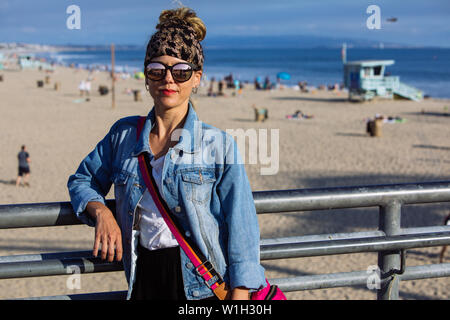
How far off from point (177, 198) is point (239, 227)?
10.5 inches

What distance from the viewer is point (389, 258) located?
8.47ft

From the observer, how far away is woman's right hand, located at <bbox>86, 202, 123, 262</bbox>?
2033 mm

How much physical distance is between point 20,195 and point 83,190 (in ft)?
38.0

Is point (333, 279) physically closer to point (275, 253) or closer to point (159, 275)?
point (275, 253)

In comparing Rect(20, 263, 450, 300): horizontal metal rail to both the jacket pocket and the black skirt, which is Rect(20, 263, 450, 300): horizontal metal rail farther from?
the jacket pocket

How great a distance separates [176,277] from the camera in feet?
6.68

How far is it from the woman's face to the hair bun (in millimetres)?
161

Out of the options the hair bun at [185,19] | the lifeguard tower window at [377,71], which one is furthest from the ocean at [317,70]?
the hair bun at [185,19]

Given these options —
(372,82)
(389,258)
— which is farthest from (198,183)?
(372,82)

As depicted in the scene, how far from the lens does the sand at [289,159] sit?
8406 mm

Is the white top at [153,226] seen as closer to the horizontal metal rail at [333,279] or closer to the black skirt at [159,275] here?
the black skirt at [159,275]

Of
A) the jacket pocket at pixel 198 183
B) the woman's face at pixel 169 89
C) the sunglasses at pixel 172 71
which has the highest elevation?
the sunglasses at pixel 172 71

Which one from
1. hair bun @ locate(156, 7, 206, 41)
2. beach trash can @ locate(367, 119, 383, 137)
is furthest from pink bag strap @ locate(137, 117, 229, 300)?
beach trash can @ locate(367, 119, 383, 137)

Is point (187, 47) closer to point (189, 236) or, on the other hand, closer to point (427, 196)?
point (189, 236)
